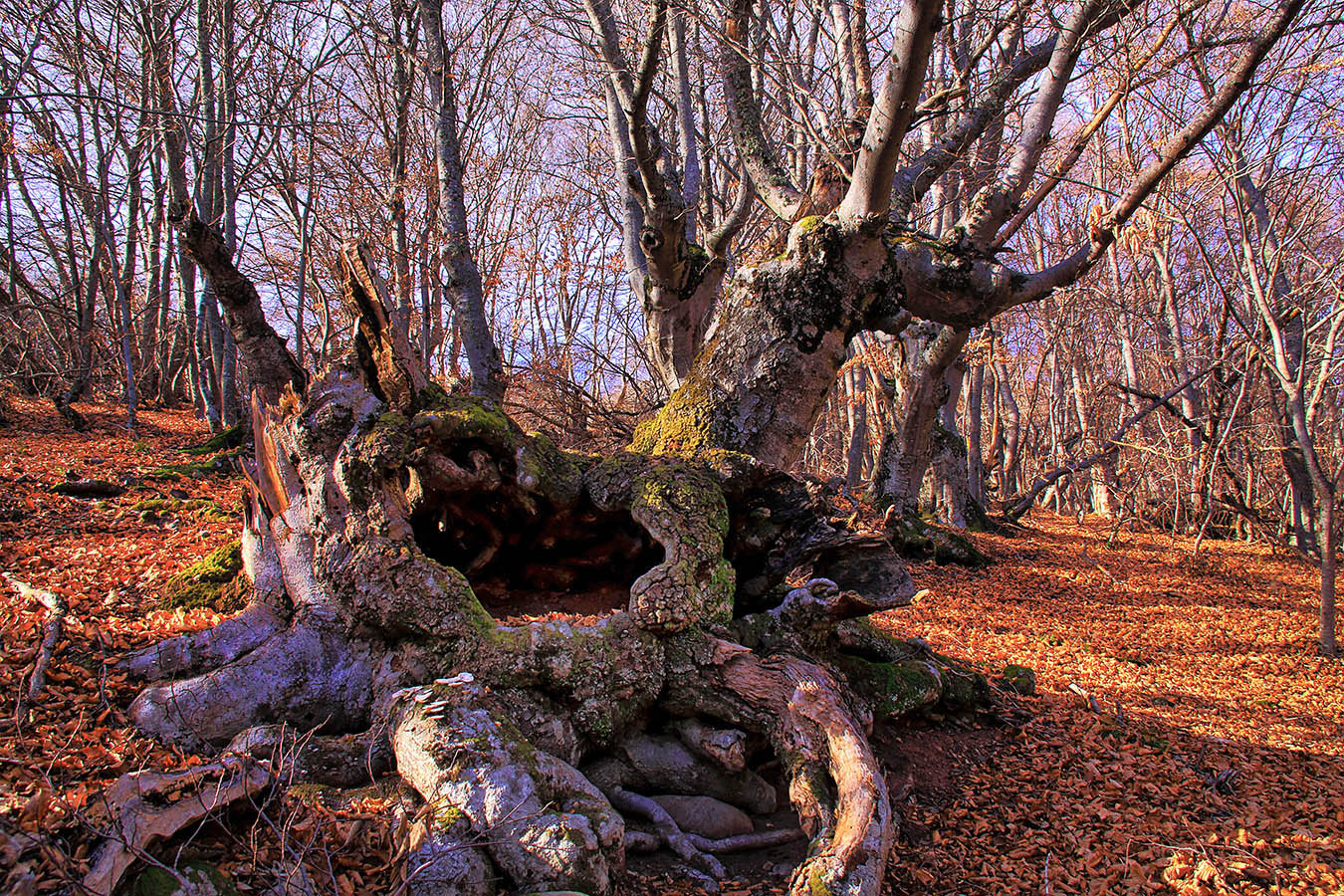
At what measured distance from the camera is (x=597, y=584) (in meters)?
4.23

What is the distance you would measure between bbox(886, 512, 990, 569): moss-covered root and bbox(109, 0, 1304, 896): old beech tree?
4272mm

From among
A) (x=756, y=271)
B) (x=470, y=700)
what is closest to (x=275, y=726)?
(x=470, y=700)

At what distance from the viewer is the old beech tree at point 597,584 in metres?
2.64

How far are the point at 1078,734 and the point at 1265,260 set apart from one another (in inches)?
219

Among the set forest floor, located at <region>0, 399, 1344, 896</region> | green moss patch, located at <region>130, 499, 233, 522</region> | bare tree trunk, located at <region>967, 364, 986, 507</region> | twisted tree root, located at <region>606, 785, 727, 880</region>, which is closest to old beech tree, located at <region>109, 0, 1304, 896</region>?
twisted tree root, located at <region>606, 785, 727, 880</region>

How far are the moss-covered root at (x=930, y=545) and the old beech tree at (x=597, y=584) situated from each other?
4.27 metres

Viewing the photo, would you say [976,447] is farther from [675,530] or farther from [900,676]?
[675,530]

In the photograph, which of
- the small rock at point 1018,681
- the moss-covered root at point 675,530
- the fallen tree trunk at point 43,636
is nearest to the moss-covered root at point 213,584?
the fallen tree trunk at point 43,636

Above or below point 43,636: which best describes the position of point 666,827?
below

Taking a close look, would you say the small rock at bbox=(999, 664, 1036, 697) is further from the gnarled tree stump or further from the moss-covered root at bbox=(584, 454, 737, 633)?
the moss-covered root at bbox=(584, 454, 737, 633)

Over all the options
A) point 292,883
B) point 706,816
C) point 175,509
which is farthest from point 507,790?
point 175,509

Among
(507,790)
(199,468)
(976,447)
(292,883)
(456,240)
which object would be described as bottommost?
(292,883)

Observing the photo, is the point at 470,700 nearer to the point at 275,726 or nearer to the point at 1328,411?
the point at 275,726

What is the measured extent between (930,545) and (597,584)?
601 centimetres
